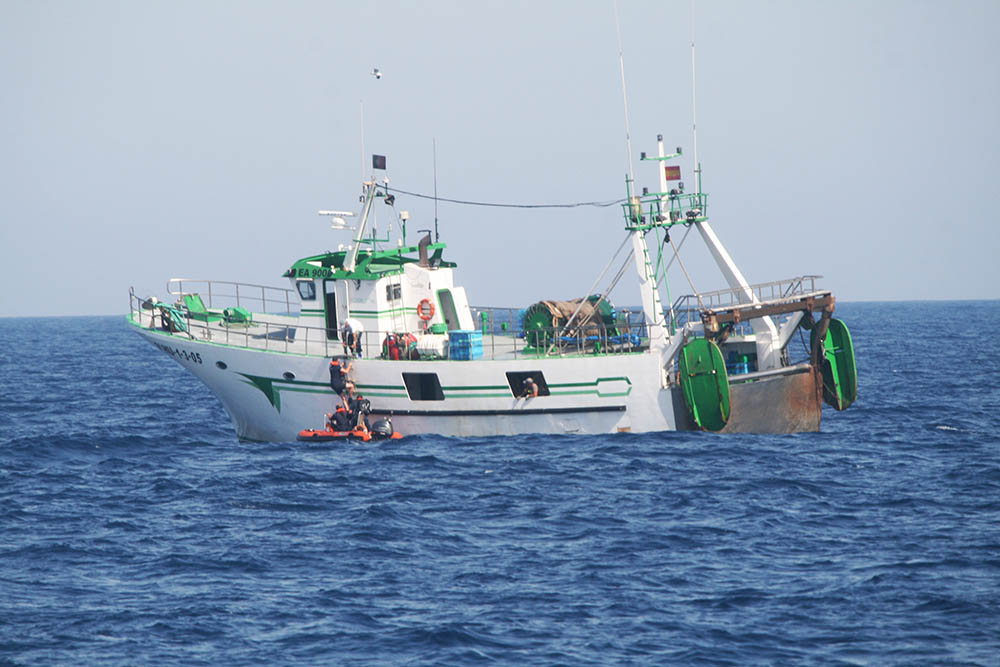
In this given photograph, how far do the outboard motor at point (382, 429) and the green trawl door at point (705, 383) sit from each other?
26.8ft

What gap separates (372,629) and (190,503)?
9.28 meters

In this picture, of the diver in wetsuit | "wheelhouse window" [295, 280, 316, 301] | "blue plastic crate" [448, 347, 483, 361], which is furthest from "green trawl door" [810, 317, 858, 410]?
"wheelhouse window" [295, 280, 316, 301]

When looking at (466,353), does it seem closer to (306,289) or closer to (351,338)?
(351,338)

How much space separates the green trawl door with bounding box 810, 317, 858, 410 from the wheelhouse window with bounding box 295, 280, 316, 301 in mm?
15086

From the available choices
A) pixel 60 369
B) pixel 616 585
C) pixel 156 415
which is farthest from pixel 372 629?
pixel 60 369

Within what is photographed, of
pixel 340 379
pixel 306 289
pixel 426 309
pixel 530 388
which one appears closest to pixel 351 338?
pixel 340 379

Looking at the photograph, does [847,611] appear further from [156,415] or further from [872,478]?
[156,415]

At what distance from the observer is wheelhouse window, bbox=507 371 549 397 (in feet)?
98.2

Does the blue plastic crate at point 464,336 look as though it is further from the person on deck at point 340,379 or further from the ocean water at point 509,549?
the person on deck at point 340,379

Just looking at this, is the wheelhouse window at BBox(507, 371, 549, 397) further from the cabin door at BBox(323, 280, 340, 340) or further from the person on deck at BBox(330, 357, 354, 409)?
the cabin door at BBox(323, 280, 340, 340)

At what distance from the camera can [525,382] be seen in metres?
30.0

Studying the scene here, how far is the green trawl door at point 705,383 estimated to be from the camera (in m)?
28.2

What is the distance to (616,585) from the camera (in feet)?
58.3

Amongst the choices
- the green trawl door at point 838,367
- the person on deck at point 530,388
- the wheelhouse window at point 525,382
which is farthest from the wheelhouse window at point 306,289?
the green trawl door at point 838,367
